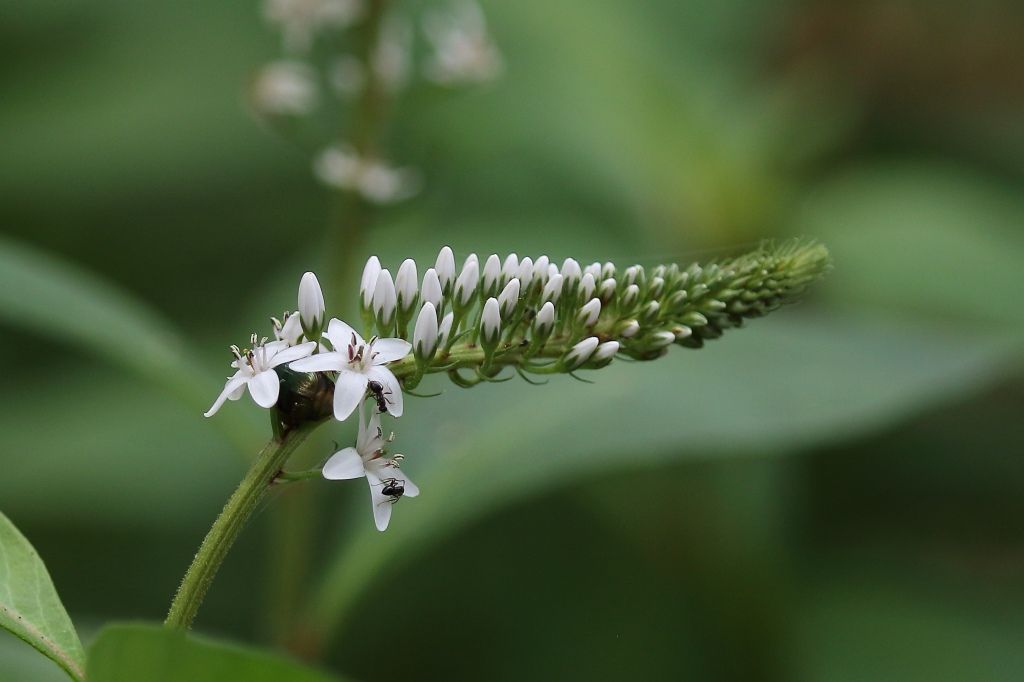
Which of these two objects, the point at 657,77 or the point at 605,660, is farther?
the point at 657,77

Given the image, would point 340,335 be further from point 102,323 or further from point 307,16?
point 307,16

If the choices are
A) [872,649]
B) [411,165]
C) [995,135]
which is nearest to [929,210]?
[995,135]

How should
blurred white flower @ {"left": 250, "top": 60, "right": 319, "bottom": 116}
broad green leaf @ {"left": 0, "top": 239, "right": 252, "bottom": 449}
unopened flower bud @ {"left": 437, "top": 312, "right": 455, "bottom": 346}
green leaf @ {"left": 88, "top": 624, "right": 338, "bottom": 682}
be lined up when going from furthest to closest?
1. blurred white flower @ {"left": 250, "top": 60, "right": 319, "bottom": 116}
2. broad green leaf @ {"left": 0, "top": 239, "right": 252, "bottom": 449}
3. unopened flower bud @ {"left": 437, "top": 312, "right": 455, "bottom": 346}
4. green leaf @ {"left": 88, "top": 624, "right": 338, "bottom": 682}

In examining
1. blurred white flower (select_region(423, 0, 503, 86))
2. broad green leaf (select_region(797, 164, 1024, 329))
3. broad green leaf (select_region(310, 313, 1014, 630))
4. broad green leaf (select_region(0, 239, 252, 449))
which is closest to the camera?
broad green leaf (select_region(0, 239, 252, 449))

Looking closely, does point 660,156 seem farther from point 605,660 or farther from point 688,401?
point 605,660

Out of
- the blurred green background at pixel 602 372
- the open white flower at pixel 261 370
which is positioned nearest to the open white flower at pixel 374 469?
the open white flower at pixel 261 370

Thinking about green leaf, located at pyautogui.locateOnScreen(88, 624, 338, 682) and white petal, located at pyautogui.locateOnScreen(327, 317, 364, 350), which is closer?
green leaf, located at pyautogui.locateOnScreen(88, 624, 338, 682)

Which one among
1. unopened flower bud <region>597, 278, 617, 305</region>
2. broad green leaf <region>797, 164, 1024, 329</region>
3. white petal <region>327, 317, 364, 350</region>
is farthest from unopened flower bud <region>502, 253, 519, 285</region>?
broad green leaf <region>797, 164, 1024, 329</region>

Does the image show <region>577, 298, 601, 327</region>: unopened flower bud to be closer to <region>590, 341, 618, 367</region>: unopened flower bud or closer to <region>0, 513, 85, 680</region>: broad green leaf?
<region>590, 341, 618, 367</region>: unopened flower bud
